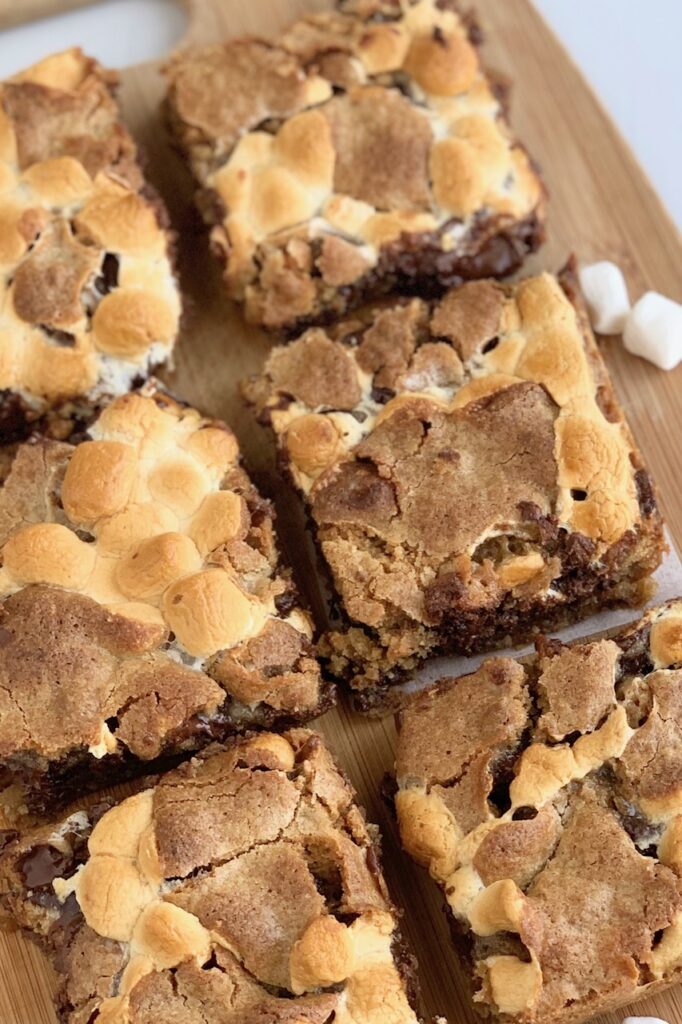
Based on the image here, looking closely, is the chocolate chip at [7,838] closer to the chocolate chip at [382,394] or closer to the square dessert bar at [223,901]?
the square dessert bar at [223,901]

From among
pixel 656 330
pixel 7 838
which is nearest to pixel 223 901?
pixel 7 838

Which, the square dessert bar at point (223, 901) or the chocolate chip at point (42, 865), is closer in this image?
the square dessert bar at point (223, 901)

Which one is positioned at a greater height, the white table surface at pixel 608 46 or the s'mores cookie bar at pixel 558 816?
the white table surface at pixel 608 46

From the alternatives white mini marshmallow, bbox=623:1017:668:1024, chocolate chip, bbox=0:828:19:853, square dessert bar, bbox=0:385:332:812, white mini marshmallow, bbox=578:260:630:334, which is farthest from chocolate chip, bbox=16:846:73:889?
white mini marshmallow, bbox=578:260:630:334

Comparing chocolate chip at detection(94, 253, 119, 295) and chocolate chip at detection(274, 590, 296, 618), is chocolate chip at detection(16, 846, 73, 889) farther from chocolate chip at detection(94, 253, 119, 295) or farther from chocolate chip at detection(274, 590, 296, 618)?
chocolate chip at detection(94, 253, 119, 295)

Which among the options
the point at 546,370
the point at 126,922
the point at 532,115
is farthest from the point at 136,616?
the point at 532,115

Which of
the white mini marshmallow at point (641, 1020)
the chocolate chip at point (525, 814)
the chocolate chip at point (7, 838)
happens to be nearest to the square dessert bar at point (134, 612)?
the chocolate chip at point (7, 838)

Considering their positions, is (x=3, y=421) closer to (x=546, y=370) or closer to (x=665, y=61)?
(x=546, y=370)

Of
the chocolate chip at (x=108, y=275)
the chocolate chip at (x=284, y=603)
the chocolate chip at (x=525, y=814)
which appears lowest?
the chocolate chip at (x=525, y=814)
